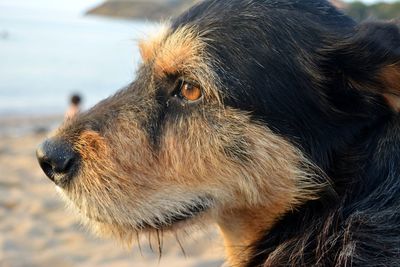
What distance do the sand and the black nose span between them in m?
1.66

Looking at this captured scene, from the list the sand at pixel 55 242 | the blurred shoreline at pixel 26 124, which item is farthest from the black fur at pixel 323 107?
the blurred shoreline at pixel 26 124

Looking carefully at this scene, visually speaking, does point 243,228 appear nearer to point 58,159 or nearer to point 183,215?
point 183,215

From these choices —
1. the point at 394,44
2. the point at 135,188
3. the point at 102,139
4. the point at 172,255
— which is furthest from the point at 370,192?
the point at 172,255

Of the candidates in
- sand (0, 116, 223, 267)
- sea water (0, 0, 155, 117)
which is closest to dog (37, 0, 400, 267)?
sand (0, 116, 223, 267)

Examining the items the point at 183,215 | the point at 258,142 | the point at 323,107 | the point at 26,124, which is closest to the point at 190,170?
the point at 183,215

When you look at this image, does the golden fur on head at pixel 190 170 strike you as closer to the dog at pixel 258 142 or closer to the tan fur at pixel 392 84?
the dog at pixel 258 142

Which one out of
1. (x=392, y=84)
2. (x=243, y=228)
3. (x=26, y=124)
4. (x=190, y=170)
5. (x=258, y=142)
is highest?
(x=392, y=84)

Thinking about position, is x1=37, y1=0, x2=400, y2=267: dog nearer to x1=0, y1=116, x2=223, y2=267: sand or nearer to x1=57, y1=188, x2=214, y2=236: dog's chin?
x1=57, y1=188, x2=214, y2=236: dog's chin

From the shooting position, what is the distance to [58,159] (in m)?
3.04

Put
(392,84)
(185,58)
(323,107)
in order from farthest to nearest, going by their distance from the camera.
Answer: (185,58) → (323,107) → (392,84)

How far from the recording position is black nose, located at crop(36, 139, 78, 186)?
303cm

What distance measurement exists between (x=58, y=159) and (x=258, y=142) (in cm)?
113

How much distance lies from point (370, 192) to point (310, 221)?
0.35 metres

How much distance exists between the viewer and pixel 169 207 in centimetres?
303
